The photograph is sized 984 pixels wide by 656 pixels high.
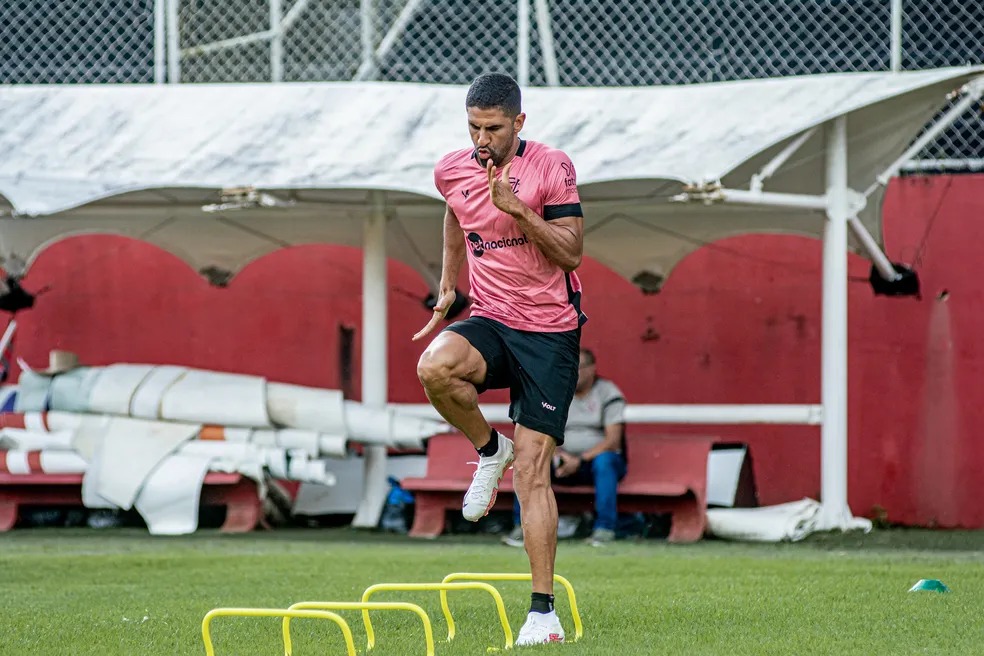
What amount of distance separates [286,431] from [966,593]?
5.81 metres

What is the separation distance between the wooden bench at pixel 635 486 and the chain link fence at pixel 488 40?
2864 millimetres

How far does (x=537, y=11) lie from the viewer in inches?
451

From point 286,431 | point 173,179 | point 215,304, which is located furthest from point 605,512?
point 215,304

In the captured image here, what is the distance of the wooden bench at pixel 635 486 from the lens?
10.2 m

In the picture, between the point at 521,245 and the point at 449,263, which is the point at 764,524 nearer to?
the point at 449,263

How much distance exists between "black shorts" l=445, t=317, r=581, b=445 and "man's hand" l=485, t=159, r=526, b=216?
0.51 metres

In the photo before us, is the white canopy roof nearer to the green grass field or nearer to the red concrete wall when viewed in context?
the red concrete wall

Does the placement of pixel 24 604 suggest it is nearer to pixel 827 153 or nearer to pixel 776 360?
pixel 827 153

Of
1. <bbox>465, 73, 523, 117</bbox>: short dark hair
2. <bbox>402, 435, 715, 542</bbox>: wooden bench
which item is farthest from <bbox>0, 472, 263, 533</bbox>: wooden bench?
<bbox>465, 73, 523, 117</bbox>: short dark hair

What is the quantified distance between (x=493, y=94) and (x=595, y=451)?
543 cm

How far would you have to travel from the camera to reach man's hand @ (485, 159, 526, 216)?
503 centimetres

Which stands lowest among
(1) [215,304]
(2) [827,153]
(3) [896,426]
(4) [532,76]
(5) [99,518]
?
(5) [99,518]

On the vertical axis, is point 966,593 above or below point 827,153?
below

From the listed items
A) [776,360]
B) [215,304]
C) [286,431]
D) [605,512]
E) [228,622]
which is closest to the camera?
[228,622]
